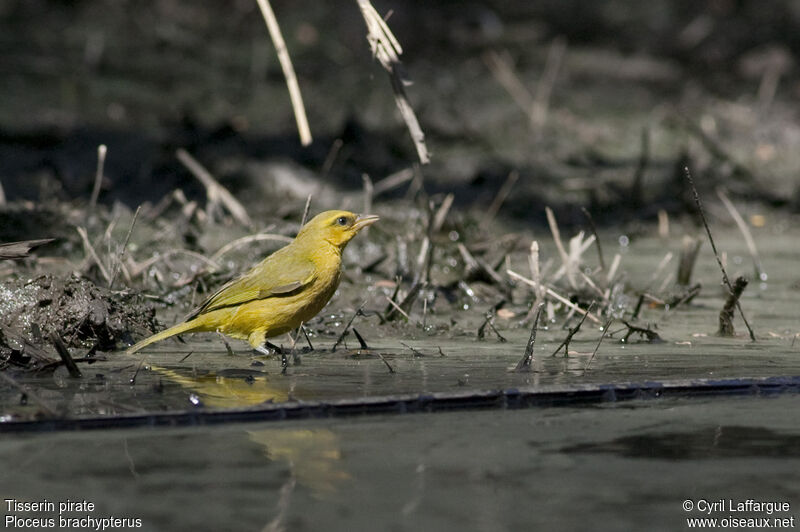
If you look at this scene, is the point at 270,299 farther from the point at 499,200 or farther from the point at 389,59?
the point at 499,200

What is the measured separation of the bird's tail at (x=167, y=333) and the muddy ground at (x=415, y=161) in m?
0.15

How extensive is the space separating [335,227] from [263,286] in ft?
1.76

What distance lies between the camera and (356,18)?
499 inches

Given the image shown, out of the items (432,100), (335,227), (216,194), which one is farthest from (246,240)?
(432,100)

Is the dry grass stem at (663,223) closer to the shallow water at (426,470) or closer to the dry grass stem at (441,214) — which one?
the dry grass stem at (441,214)

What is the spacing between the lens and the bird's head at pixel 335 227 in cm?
590

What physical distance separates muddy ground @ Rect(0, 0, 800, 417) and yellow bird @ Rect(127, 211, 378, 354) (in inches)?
7.2

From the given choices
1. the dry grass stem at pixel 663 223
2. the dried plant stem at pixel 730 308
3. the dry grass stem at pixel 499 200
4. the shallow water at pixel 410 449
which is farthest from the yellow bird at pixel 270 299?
the dry grass stem at pixel 663 223

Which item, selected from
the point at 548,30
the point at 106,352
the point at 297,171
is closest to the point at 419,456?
the point at 106,352

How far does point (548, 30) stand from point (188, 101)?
15.1 feet

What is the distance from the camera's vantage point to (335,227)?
5.93 meters

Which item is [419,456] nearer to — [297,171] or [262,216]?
[262,216]

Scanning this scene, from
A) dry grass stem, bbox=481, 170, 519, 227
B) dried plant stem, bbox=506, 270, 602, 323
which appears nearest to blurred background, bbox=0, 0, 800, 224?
dry grass stem, bbox=481, 170, 519, 227

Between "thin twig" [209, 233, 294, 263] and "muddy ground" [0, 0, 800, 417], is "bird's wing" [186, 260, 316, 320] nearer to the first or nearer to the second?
"muddy ground" [0, 0, 800, 417]
